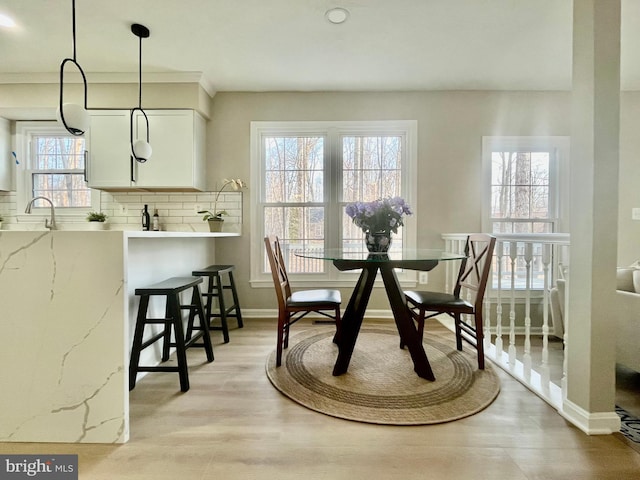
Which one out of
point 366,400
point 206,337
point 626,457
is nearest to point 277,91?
point 206,337

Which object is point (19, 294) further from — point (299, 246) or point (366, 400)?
point (299, 246)

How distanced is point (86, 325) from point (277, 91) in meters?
2.85

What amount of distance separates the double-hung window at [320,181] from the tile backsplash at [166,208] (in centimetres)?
28

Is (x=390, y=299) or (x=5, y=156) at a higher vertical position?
(x=5, y=156)

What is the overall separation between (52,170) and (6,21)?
4.93ft

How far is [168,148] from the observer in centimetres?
288

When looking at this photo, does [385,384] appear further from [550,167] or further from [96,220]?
[96,220]

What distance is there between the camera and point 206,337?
6.66 feet

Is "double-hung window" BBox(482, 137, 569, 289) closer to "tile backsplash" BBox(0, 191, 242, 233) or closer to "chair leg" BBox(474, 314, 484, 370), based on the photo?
"chair leg" BBox(474, 314, 484, 370)

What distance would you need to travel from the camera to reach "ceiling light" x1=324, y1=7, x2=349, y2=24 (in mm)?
2008

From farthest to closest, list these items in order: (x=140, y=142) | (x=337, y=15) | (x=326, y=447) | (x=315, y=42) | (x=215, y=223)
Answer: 1. (x=215, y=223)
2. (x=140, y=142)
3. (x=315, y=42)
4. (x=337, y=15)
5. (x=326, y=447)

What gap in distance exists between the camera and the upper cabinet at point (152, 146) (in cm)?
286

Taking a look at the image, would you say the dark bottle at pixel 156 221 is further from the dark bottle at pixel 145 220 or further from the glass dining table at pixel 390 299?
the glass dining table at pixel 390 299

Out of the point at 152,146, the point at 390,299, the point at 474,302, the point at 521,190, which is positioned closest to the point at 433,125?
the point at 521,190
